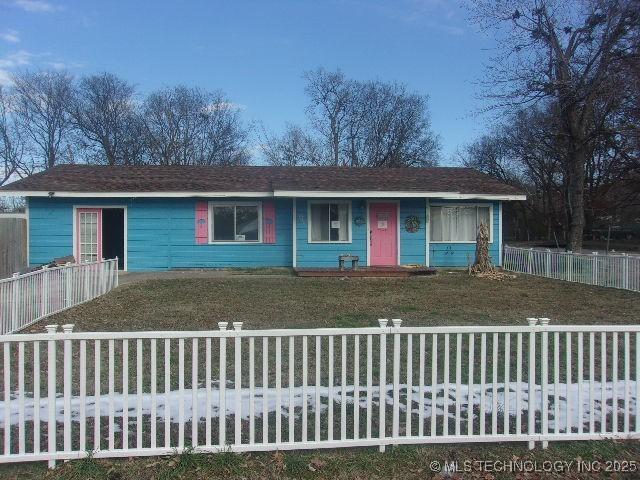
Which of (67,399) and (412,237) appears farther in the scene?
(412,237)

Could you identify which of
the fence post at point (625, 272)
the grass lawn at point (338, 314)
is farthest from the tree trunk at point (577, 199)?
the fence post at point (625, 272)

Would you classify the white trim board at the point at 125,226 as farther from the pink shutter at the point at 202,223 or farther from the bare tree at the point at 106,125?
the bare tree at the point at 106,125

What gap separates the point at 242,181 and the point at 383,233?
506 cm

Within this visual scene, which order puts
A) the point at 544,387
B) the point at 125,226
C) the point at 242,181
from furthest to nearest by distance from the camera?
the point at 242,181, the point at 125,226, the point at 544,387

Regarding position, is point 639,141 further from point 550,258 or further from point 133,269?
point 133,269

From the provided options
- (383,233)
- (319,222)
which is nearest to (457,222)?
(383,233)

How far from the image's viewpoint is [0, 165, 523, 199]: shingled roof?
15.5 meters

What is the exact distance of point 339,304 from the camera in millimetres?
9781

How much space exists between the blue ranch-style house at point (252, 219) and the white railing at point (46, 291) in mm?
4926

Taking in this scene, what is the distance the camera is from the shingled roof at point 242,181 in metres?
15.5

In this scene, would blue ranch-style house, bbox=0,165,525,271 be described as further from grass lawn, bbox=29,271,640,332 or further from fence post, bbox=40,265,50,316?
fence post, bbox=40,265,50,316

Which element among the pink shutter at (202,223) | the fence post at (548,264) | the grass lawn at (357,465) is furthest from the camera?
the pink shutter at (202,223)

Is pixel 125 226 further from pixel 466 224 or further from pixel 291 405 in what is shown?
pixel 291 405

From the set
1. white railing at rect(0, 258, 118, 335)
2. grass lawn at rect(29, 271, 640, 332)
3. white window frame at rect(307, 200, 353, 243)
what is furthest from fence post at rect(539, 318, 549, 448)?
white window frame at rect(307, 200, 353, 243)
